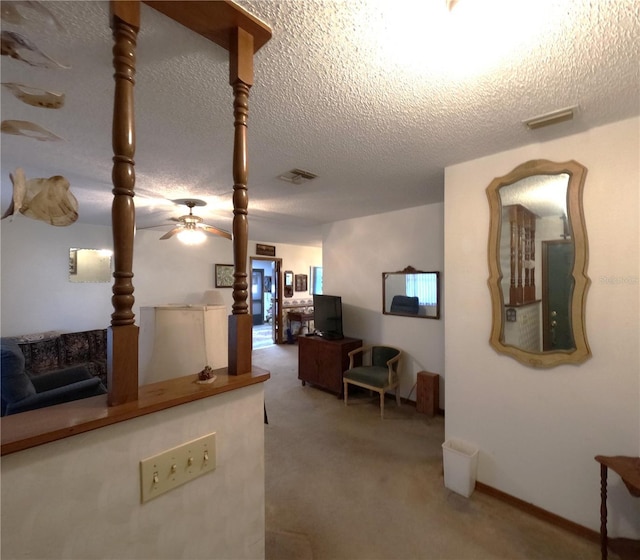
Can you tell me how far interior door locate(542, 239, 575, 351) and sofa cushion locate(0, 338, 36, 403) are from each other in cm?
361

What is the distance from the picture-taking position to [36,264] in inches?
159

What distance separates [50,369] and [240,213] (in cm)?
432

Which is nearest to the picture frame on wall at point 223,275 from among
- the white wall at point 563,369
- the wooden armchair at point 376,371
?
the wooden armchair at point 376,371

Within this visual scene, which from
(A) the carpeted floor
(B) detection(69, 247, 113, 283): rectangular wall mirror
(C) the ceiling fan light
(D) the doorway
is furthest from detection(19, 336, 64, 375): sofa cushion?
(D) the doorway

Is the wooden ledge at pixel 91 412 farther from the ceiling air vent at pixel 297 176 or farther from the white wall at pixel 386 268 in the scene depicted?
the white wall at pixel 386 268

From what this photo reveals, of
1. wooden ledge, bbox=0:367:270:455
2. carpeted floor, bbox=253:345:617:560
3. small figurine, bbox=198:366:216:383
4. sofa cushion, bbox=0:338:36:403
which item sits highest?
small figurine, bbox=198:366:216:383

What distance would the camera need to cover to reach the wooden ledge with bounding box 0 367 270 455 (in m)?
0.59

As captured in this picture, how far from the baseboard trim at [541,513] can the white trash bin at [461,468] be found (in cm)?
10

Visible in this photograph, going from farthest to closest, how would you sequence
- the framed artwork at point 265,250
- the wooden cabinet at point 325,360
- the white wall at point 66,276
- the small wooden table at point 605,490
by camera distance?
the framed artwork at point 265,250 < the white wall at point 66,276 < the wooden cabinet at point 325,360 < the small wooden table at point 605,490

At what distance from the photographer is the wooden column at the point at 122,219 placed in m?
0.73

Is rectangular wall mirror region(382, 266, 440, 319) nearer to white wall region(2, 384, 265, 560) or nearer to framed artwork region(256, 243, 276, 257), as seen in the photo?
white wall region(2, 384, 265, 560)

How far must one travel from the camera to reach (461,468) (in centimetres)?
205

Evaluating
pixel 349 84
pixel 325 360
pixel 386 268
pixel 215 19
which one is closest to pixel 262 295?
pixel 325 360

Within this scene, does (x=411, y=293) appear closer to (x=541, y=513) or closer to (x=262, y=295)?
(x=541, y=513)
